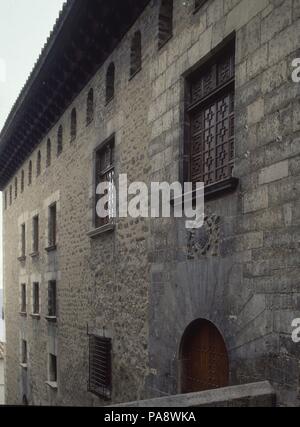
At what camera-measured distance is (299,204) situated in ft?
15.1

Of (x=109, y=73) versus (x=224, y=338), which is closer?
(x=224, y=338)

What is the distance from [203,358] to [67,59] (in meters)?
6.94

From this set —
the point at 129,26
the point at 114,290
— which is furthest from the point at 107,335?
the point at 129,26

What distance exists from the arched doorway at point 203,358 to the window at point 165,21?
159 inches

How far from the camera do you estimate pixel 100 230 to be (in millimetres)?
9328

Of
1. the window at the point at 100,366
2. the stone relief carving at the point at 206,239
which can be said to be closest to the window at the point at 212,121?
the stone relief carving at the point at 206,239

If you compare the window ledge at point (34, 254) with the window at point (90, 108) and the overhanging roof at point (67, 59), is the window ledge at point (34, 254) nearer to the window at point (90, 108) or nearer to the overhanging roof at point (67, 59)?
the overhanging roof at point (67, 59)

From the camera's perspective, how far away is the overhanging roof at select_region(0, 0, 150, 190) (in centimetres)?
881

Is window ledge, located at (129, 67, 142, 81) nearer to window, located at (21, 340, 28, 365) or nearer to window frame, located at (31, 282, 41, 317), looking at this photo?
window frame, located at (31, 282, 41, 317)

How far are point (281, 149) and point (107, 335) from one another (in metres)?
5.32

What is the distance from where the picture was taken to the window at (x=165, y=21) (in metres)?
7.47

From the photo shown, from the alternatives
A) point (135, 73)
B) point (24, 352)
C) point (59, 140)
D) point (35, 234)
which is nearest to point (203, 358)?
point (135, 73)

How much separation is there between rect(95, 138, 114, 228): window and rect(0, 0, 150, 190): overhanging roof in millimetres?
1658
